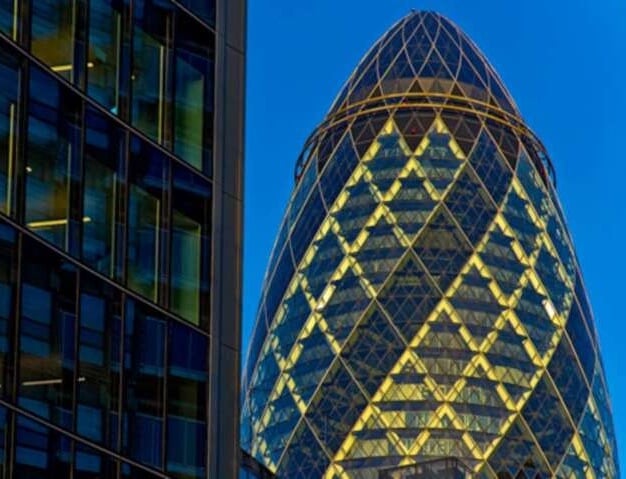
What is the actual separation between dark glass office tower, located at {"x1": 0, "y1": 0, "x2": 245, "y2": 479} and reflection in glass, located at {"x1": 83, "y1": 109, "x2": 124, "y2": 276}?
2 centimetres

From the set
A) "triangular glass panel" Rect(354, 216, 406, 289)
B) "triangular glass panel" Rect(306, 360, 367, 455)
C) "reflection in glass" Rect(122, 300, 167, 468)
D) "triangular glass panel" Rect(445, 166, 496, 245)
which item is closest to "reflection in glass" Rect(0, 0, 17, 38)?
"reflection in glass" Rect(122, 300, 167, 468)

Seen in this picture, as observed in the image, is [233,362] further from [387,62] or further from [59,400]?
[387,62]

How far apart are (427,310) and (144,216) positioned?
60241mm

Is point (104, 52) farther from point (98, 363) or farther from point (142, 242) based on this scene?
point (98, 363)

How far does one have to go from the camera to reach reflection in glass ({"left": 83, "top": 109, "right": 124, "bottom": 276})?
1795 cm

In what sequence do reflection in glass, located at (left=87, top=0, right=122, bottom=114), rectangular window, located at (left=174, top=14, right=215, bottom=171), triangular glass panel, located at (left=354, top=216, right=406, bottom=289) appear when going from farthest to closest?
triangular glass panel, located at (left=354, top=216, right=406, bottom=289) < rectangular window, located at (left=174, top=14, right=215, bottom=171) < reflection in glass, located at (left=87, top=0, right=122, bottom=114)

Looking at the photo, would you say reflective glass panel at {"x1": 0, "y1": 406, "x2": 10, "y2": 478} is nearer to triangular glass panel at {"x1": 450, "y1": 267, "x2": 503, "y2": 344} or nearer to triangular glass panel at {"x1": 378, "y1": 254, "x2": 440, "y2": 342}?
triangular glass panel at {"x1": 378, "y1": 254, "x2": 440, "y2": 342}

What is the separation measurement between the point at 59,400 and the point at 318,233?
63.3m

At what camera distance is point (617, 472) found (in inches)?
3226

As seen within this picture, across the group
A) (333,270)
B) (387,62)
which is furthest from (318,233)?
(387,62)

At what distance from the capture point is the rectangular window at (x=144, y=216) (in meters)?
18.7

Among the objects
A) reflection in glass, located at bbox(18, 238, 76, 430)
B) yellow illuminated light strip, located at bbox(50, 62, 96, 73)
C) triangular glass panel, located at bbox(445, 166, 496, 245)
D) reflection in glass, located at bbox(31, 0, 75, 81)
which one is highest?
triangular glass panel, located at bbox(445, 166, 496, 245)

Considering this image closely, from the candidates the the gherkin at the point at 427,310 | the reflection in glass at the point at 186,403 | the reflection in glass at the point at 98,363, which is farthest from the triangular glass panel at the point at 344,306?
the reflection in glass at the point at 98,363

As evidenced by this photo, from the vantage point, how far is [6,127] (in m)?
16.8
